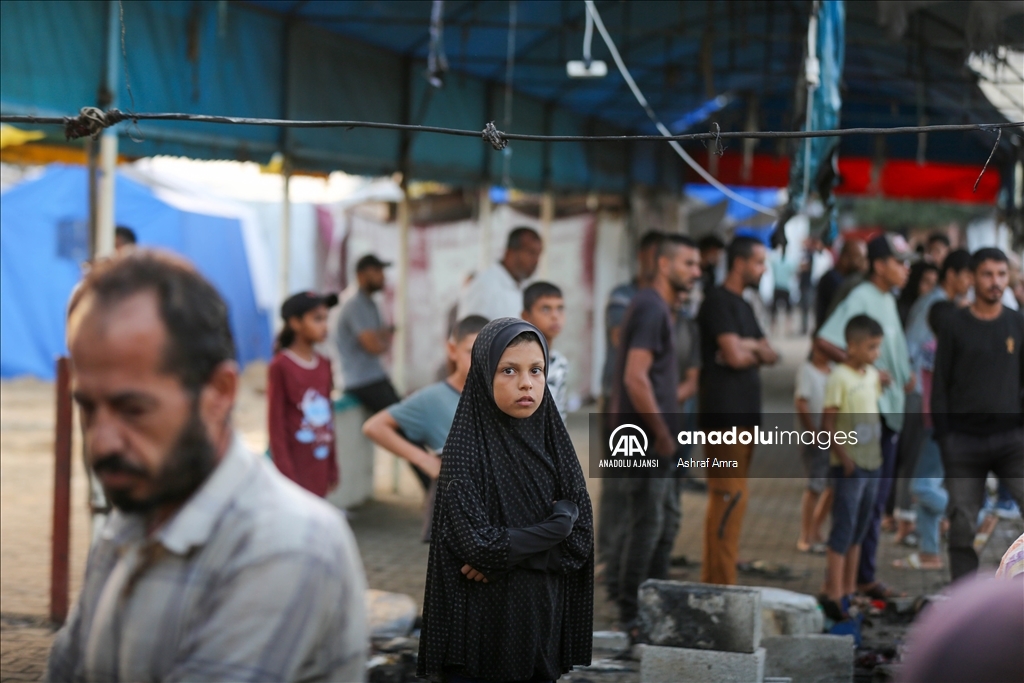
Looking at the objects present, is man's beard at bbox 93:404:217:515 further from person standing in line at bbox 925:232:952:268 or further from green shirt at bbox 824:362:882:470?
person standing in line at bbox 925:232:952:268

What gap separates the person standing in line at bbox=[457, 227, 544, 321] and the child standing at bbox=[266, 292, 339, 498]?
3.15 feet

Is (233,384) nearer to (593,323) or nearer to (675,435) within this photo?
(675,435)

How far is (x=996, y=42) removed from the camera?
568 centimetres

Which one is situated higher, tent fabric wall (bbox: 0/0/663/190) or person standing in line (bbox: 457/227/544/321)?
tent fabric wall (bbox: 0/0/663/190)

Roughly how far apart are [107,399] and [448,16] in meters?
7.79

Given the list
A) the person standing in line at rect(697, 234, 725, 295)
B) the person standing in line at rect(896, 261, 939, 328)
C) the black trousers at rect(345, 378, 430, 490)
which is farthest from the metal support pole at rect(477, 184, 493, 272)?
the person standing in line at rect(896, 261, 939, 328)

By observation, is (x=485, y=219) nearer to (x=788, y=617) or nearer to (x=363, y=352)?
(x=363, y=352)

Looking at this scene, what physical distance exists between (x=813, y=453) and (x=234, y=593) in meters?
6.79

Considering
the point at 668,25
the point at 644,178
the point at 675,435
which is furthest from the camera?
the point at 644,178

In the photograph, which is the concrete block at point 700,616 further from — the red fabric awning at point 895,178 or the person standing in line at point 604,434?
the red fabric awning at point 895,178

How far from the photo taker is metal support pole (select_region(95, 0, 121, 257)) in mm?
6555

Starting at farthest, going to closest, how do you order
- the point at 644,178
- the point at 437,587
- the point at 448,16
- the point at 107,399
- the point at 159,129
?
1. the point at 644,178
2. the point at 448,16
3. the point at 159,129
4. the point at 437,587
5. the point at 107,399

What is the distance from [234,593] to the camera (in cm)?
171

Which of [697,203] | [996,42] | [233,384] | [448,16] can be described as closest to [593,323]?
[697,203]
